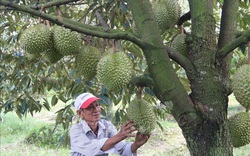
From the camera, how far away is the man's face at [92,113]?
1793mm

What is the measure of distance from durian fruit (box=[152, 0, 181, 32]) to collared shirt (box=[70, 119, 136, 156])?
61cm

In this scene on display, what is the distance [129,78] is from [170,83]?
0.16 m

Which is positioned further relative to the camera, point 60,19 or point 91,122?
point 91,122

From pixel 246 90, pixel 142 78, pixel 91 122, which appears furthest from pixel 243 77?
pixel 91 122

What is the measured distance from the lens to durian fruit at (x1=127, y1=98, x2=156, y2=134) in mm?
1280

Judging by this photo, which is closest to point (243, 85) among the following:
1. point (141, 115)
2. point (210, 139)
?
point (210, 139)

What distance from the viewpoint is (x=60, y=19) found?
99 centimetres

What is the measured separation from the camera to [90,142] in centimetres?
170

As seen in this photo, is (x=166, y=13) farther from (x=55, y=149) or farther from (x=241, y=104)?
(x=55, y=149)

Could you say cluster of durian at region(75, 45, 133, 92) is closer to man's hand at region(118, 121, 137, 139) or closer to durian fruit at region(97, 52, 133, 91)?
durian fruit at region(97, 52, 133, 91)

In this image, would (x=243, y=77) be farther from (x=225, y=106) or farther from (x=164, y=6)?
(x=164, y=6)

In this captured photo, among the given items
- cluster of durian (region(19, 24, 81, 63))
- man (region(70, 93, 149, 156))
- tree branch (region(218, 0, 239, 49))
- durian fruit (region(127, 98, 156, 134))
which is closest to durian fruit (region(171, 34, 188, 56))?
tree branch (region(218, 0, 239, 49))

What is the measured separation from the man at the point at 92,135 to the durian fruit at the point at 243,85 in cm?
63

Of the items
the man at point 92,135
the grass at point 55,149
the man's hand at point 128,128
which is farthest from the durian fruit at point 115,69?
the grass at point 55,149
